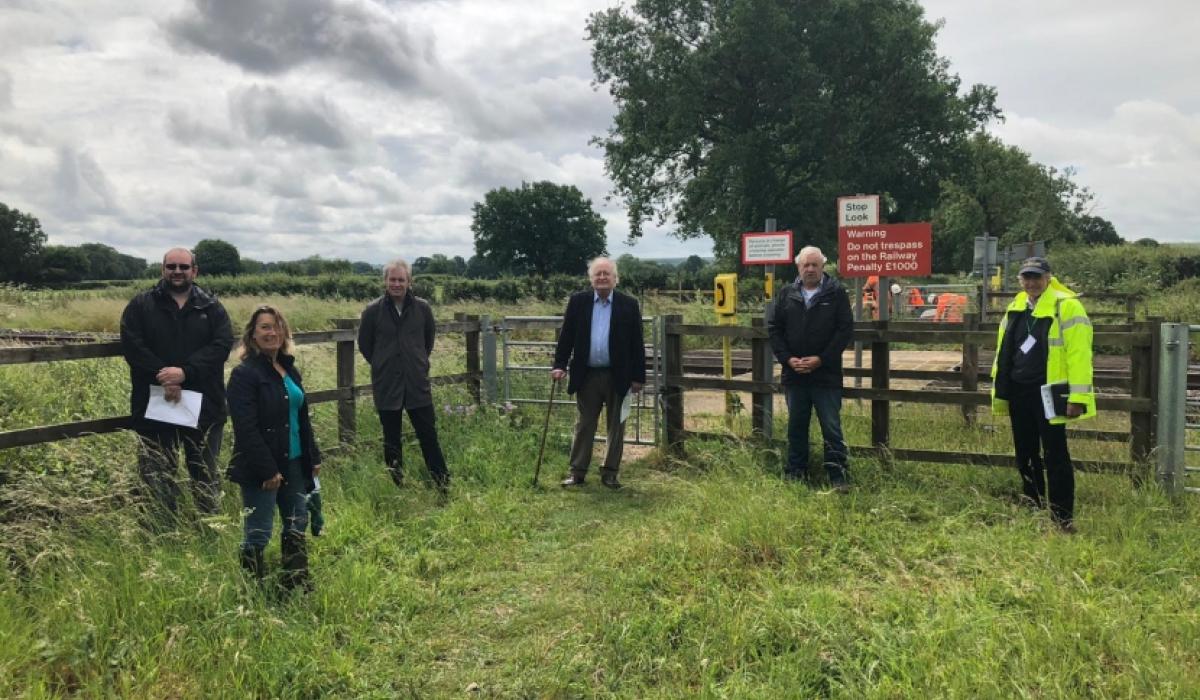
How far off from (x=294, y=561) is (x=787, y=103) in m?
32.6

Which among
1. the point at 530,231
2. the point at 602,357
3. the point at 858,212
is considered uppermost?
the point at 530,231

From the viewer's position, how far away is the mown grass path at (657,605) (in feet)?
10.6

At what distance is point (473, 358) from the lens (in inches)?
339

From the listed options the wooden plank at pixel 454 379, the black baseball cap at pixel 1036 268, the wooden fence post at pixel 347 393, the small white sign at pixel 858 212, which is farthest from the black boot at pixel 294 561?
the small white sign at pixel 858 212

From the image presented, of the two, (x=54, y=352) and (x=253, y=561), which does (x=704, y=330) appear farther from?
(x=54, y=352)

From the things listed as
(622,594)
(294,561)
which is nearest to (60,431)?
(294,561)

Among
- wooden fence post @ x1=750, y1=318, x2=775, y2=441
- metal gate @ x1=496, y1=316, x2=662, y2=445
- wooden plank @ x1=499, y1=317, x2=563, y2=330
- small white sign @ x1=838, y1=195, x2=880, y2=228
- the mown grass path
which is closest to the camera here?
the mown grass path

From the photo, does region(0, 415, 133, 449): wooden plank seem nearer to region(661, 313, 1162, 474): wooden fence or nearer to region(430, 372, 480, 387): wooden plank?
region(430, 372, 480, 387): wooden plank

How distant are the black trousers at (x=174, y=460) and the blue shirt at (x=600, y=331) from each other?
293 cm

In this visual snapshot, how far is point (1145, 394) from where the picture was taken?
5.46m

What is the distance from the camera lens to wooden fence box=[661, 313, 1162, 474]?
17.8 ft

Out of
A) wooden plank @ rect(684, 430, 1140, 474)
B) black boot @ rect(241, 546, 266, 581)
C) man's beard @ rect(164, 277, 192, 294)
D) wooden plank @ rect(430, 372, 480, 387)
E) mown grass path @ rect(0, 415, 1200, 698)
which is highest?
man's beard @ rect(164, 277, 192, 294)

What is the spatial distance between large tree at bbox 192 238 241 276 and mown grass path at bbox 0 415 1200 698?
229 ft

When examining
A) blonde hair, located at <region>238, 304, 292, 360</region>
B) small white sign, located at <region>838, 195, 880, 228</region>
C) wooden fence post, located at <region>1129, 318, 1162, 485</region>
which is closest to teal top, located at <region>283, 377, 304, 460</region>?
blonde hair, located at <region>238, 304, 292, 360</region>
